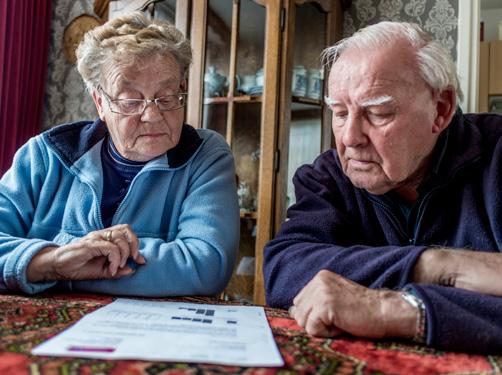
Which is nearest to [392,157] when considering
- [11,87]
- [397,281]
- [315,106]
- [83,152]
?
[397,281]

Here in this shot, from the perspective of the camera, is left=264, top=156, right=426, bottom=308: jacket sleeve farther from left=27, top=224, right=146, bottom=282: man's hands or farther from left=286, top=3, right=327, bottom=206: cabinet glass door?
left=286, top=3, right=327, bottom=206: cabinet glass door

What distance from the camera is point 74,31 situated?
123 inches

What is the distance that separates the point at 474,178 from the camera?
1.17 m

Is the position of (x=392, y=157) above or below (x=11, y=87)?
below

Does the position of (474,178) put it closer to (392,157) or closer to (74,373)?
(392,157)

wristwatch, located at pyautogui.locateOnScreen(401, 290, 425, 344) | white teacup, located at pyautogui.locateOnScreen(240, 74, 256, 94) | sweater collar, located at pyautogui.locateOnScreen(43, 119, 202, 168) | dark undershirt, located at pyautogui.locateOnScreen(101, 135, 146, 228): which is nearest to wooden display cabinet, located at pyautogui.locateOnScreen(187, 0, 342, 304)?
white teacup, located at pyautogui.locateOnScreen(240, 74, 256, 94)

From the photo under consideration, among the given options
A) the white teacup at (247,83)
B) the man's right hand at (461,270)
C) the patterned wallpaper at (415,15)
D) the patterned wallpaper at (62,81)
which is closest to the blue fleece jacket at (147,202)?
the man's right hand at (461,270)

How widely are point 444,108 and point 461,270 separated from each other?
468 millimetres

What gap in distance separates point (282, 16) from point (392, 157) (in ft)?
4.18

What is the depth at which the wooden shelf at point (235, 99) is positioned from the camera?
2215 mm

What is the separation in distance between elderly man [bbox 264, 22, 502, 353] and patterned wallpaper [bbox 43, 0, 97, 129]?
2.23 meters

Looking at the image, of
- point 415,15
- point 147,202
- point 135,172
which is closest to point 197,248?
point 147,202

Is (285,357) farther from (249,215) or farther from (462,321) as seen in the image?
(249,215)

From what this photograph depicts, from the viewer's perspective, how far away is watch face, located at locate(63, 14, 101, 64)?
3.11m
